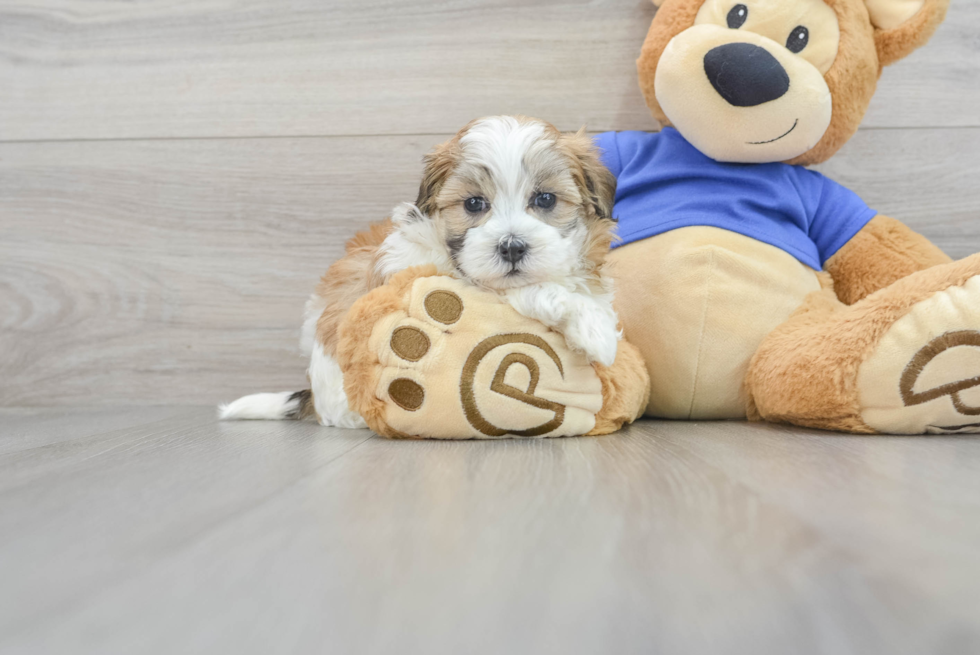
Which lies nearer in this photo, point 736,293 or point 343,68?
point 736,293

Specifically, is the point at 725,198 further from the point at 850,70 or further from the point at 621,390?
the point at 621,390

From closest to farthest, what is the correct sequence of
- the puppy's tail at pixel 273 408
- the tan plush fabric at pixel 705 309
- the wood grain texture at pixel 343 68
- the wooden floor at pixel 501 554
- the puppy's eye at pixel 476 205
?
the wooden floor at pixel 501 554
the puppy's eye at pixel 476 205
the tan plush fabric at pixel 705 309
the puppy's tail at pixel 273 408
the wood grain texture at pixel 343 68

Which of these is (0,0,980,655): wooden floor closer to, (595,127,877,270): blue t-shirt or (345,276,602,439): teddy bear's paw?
(345,276,602,439): teddy bear's paw

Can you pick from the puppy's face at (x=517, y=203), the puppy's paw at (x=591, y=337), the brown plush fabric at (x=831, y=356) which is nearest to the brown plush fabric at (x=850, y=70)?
the brown plush fabric at (x=831, y=356)

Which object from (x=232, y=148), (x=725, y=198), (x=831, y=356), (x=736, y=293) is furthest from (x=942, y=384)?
(x=232, y=148)

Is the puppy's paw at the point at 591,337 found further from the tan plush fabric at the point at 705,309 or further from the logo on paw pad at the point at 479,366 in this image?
the tan plush fabric at the point at 705,309

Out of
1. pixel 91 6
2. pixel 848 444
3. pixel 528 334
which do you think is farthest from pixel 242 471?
pixel 91 6

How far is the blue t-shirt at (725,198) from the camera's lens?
3.81 feet

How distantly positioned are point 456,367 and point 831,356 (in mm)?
535

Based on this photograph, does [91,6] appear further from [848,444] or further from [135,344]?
[848,444]

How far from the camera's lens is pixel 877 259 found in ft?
3.90

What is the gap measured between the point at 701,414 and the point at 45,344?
147 centimetres

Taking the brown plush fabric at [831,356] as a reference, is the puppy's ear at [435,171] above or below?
above

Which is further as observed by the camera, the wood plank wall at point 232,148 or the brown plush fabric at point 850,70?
the wood plank wall at point 232,148
